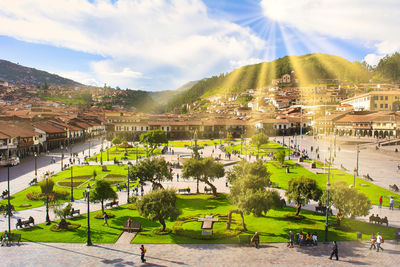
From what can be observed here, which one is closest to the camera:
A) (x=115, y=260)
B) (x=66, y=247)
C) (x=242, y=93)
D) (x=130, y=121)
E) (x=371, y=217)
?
(x=115, y=260)

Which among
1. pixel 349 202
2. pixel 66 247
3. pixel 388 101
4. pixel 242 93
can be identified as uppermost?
pixel 242 93

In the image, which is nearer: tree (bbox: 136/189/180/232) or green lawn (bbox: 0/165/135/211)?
tree (bbox: 136/189/180/232)

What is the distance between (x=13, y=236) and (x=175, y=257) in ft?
27.3

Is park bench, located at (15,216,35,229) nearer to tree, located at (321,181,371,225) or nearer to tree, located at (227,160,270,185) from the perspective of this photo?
tree, located at (227,160,270,185)

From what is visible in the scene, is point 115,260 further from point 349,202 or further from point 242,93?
point 242,93

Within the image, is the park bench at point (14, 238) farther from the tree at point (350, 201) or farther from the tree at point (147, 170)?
the tree at point (350, 201)

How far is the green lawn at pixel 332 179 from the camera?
2238 cm

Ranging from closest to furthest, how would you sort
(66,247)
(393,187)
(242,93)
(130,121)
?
(66,247), (393,187), (130,121), (242,93)

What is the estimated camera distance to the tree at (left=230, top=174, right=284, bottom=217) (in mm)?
15234

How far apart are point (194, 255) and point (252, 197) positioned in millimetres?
4294

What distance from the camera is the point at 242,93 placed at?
15825 cm

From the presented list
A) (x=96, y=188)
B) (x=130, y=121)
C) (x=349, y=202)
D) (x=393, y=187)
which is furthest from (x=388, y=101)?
(x=96, y=188)

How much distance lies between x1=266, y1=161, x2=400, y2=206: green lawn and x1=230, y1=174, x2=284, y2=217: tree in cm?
764

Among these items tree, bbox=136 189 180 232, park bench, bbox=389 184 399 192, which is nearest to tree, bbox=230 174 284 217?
tree, bbox=136 189 180 232
